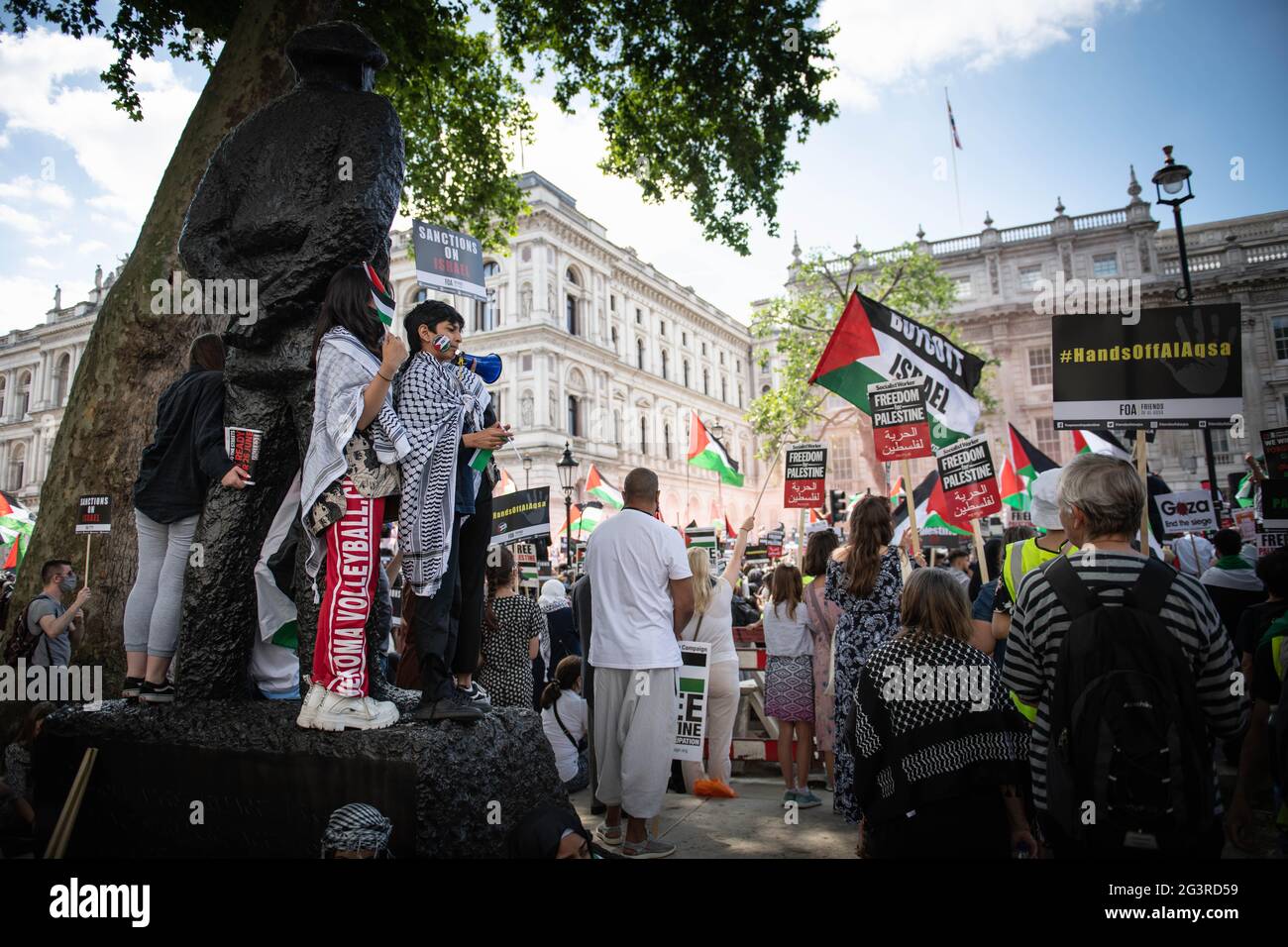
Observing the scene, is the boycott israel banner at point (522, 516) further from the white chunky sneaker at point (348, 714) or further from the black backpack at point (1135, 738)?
the black backpack at point (1135, 738)

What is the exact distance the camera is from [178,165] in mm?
6574

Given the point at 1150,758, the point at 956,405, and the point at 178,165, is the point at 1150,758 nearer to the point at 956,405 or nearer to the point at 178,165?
the point at 956,405

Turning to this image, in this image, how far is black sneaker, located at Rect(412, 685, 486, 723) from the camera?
8.99 ft

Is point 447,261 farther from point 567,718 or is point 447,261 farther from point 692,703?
point 692,703

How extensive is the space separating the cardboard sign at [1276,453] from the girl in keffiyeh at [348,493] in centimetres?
852

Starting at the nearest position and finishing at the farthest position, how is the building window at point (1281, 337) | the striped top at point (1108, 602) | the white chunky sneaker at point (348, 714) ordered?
1. the striped top at point (1108, 602)
2. the white chunky sneaker at point (348, 714)
3. the building window at point (1281, 337)

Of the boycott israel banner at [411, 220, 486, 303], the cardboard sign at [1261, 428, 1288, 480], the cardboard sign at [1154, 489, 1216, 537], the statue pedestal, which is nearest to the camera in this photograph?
the statue pedestal

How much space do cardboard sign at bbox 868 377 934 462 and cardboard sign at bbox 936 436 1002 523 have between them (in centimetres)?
130

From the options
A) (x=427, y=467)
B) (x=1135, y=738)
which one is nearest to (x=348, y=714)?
(x=427, y=467)

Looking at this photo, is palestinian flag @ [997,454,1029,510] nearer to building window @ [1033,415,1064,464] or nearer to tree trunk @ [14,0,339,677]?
tree trunk @ [14,0,339,677]

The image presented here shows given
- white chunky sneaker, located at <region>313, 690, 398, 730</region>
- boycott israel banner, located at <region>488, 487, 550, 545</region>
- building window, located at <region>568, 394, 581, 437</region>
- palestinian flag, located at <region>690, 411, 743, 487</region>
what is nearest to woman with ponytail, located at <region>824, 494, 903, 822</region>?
white chunky sneaker, located at <region>313, 690, 398, 730</region>

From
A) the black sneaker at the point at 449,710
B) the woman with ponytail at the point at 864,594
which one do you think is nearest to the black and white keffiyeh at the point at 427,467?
the black sneaker at the point at 449,710

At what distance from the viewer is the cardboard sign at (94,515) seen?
561cm
